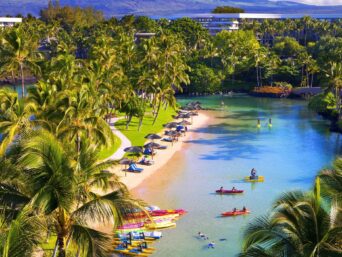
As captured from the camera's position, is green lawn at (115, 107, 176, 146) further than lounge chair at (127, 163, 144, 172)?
Yes

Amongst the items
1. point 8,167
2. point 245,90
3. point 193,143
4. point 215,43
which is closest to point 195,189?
point 193,143

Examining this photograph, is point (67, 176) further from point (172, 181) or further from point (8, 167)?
point (172, 181)

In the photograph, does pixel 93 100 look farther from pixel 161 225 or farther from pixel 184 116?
pixel 184 116

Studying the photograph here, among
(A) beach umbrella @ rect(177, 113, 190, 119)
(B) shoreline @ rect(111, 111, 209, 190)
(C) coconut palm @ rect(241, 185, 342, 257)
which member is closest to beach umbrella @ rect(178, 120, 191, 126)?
(B) shoreline @ rect(111, 111, 209, 190)

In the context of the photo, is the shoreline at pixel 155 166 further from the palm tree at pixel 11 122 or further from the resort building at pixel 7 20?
the resort building at pixel 7 20

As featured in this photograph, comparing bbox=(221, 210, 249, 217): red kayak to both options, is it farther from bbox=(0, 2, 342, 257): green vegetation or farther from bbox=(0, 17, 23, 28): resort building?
bbox=(0, 17, 23, 28): resort building

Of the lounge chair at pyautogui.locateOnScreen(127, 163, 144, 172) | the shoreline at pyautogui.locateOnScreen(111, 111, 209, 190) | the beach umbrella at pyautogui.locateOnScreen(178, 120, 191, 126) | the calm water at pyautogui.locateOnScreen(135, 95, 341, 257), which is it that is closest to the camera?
the calm water at pyautogui.locateOnScreen(135, 95, 341, 257)
